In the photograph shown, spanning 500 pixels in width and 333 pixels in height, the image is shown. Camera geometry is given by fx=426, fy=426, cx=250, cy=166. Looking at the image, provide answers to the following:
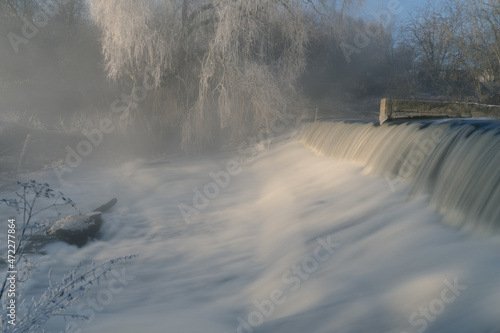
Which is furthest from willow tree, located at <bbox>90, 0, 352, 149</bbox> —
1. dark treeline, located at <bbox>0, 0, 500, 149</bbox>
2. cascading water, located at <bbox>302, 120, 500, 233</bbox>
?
cascading water, located at <bbox>302, 120, 500, 233</bbox>

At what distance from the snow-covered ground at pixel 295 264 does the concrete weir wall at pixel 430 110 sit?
1.16 m

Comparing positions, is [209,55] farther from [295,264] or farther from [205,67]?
[295,264]

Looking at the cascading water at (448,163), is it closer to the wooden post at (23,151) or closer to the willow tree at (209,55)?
the willow tree at (209,55)

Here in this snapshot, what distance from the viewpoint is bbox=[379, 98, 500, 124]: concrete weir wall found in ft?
22.8

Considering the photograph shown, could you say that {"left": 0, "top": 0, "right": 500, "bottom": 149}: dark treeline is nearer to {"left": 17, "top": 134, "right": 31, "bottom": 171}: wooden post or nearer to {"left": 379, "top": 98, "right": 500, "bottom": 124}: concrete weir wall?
{"left": 17, "top": 134, "right": 31, "bottom": 171}: wooden post

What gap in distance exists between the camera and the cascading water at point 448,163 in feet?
11.4

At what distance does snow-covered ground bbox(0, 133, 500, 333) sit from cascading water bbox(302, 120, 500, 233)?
187mm

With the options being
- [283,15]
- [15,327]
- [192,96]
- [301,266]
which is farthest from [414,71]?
[15,327]

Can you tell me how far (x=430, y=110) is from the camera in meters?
7.05

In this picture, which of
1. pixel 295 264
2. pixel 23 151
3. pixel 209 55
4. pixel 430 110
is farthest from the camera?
pixel 209 55

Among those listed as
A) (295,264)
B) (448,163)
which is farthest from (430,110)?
(295,264)

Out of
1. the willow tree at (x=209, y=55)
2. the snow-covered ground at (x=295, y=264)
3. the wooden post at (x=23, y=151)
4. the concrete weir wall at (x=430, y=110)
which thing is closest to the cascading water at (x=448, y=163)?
the snow-covered ground at (x=295, y=264)

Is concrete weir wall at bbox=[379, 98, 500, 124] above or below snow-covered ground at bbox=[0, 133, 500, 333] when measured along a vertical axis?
above

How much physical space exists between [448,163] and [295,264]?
6.28 feet
